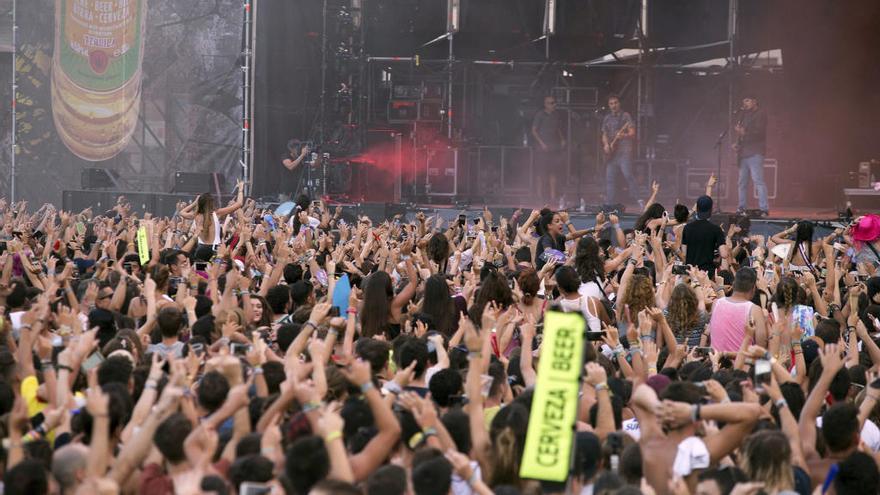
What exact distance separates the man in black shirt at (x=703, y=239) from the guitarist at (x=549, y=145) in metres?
10.6

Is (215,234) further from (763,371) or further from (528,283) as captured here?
(763,371)

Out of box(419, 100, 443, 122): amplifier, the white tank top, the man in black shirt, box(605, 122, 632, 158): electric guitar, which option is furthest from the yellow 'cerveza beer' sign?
box(419, 100, 443, 122): amplifier

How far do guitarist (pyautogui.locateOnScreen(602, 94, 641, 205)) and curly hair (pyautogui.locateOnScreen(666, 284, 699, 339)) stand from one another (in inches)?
491

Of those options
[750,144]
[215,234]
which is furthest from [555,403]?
[750,144]

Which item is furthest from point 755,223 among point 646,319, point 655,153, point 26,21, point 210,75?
point 26,21

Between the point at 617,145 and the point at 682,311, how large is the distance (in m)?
13.1

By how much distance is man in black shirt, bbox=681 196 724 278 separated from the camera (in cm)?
1124

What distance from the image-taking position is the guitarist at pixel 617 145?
2048 cm

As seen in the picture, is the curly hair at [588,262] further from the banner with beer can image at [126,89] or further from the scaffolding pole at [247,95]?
the banner with beer can image at [126,89]

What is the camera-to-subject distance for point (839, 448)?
197 inches

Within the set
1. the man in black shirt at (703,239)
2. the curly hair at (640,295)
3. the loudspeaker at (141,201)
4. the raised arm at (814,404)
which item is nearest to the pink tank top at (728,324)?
the curly hair at (640,295)

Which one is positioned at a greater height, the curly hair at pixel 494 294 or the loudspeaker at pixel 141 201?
the loudspeaker at pixel 141 201

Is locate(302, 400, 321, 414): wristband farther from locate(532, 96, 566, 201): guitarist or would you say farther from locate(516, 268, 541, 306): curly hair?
locate(532, 96, 566, 201): guitarist

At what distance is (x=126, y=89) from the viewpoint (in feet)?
76.6
